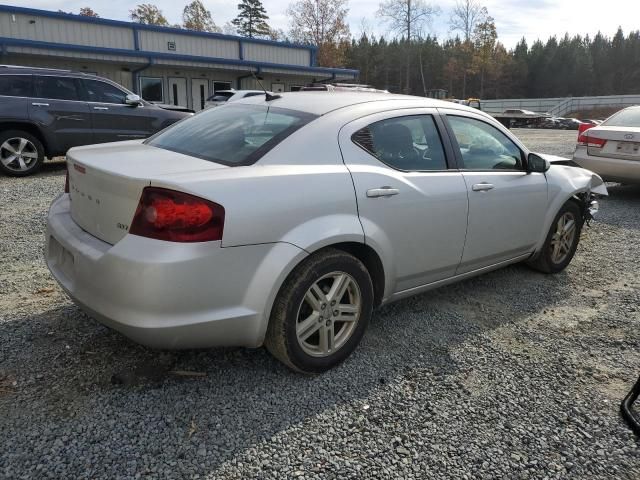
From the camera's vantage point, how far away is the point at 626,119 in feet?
28.3

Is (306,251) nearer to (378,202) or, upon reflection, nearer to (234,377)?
(378,202)

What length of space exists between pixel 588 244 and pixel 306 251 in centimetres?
457

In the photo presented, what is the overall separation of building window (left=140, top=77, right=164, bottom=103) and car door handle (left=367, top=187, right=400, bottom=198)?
2293 cm

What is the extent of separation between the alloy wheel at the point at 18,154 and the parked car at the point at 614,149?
9177mm

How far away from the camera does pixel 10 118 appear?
8508mm

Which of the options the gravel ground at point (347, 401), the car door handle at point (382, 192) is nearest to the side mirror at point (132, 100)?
the gravel ground at point (347, 401)

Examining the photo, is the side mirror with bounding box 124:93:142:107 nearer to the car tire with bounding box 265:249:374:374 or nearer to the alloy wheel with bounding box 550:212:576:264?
the alloy wheel with bounding box 550:212:576:264

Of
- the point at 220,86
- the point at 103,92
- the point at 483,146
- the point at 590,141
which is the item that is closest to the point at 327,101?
the point at 483,146

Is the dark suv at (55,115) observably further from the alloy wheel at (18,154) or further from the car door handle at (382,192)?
the car door handle at (382,192)

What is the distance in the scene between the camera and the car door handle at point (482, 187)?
3.65 metres

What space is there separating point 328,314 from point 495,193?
170 cm

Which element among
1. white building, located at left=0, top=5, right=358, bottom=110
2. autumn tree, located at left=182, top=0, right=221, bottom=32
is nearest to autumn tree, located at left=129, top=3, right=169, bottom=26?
autumn tree, located at left=182, top=0, right=221, bottom=32

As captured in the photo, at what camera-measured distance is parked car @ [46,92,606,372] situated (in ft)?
7.95

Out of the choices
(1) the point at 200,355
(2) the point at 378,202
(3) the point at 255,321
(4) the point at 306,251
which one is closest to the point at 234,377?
(1) the point at 200,355
